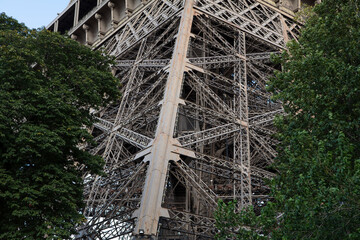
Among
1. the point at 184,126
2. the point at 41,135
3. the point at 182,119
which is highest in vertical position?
the point at 182,119

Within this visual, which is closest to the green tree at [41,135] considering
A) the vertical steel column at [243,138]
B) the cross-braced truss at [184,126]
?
the cross-braced truss at [184,126]

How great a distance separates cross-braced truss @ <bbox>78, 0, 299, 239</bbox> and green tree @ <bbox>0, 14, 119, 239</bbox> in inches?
97.9

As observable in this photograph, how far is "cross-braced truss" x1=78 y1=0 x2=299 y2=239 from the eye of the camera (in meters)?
15.5

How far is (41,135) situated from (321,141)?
667 centimetres

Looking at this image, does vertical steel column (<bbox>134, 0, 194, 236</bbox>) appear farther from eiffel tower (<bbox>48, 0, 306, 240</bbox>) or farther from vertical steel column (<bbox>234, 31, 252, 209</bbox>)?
vertical steel column (<bbox>234, 31, 252, 209</bbox>)

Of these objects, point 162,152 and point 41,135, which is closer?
point 41,135

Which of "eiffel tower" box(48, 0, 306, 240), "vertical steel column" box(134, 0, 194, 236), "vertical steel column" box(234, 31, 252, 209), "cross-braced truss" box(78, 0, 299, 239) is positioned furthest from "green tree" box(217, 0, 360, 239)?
"eiffel tower" box(48, 0, 306, 240)

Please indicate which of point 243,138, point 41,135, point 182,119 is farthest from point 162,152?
point 182,119

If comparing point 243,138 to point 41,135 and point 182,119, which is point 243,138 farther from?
point 41,135

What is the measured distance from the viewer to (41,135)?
12203 mm

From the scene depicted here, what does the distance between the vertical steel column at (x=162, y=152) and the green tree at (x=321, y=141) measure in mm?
2526

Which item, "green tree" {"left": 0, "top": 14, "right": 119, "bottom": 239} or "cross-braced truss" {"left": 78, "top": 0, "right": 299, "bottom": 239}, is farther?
"cross-braced truss" {"left": 78, "top": 0, "right": 299, "bottom": 239}

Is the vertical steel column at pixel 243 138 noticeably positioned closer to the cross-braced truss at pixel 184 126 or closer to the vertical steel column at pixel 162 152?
the cross-braced truss at pixel 184 126

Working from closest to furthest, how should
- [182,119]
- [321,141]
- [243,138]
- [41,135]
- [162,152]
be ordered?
[321,141]
[41,135]
[162,152]
[243,138]
[182,119]
